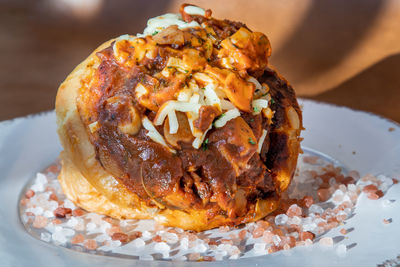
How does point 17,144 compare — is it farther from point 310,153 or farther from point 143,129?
point 310,153

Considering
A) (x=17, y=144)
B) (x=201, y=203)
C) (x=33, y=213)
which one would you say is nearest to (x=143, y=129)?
(x=201, y=203)

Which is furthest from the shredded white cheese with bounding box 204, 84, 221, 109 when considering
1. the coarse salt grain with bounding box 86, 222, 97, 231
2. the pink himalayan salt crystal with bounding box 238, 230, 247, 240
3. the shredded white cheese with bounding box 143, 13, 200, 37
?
the coarse salt grain with bounding box 86, 222, 97, 231

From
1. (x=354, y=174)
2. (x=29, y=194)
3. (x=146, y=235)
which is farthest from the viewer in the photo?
(x=354, y=174)

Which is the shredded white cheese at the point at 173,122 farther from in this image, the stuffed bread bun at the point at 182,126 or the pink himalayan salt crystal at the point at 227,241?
the pink himalayan salt crystal at the point at 227,241

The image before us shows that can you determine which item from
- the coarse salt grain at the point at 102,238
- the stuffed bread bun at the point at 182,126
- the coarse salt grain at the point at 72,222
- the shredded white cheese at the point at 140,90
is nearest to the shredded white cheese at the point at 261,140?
the stuffed bread bun at the point at 182,126

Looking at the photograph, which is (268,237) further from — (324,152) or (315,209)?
(324,152)

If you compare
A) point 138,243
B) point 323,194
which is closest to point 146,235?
point 138,243
